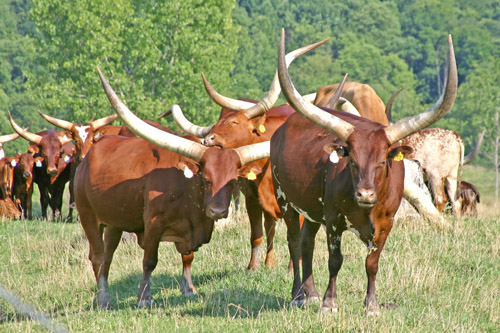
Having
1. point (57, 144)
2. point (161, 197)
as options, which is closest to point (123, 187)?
point (161, 197)

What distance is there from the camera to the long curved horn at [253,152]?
6.85 m

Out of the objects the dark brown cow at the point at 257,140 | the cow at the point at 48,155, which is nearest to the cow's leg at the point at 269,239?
the dark brown cow at the point at 257,140

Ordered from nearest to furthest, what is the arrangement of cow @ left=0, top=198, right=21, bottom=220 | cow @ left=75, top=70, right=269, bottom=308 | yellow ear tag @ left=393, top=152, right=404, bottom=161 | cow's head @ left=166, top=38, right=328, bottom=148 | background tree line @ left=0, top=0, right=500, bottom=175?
yellow ear tag @ left=393, top=152, right=404, bottom=161 → cow @ left=75, top=70, right=269, bottom=308 → cow's head @ left=166, top=38, right=328, bottom=148 → cow @ left=0, top=198, right=21, bottom=220 → background tree line @ left=0, top=0, right=500, bottom=175

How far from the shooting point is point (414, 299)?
21.0ft

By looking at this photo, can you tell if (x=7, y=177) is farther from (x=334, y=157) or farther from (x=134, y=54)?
(x=134, y=54)

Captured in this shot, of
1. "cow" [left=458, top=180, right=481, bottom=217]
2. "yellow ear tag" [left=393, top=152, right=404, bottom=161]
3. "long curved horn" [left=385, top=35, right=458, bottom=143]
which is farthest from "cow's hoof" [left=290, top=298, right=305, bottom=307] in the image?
"cow" [left=458, top=180, right=481, bottom=217]

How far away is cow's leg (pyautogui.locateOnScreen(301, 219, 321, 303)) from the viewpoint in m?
6.39

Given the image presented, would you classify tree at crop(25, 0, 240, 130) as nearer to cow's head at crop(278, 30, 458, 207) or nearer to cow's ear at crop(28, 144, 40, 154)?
cow's ear at crop(28, 144, 40, 154)

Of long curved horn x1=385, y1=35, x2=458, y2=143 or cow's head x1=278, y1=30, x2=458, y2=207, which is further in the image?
cow's head x1=278, y1=30, x2=458, y2=207

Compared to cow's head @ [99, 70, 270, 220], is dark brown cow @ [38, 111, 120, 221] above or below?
below

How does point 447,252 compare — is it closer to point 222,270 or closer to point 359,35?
point 222,270

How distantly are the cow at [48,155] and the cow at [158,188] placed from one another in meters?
7.42

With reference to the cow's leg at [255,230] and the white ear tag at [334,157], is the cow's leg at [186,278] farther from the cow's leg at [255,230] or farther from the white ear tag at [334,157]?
the white ear tag at [334,157]

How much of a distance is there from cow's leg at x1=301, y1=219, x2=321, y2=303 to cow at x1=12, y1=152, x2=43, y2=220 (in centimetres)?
1018
